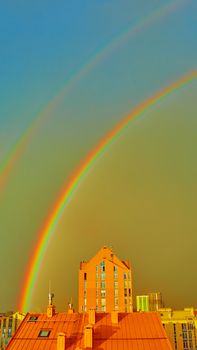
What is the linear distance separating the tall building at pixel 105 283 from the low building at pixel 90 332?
78.0m

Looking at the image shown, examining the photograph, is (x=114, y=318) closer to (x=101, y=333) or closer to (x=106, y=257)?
(x=101, y=333)

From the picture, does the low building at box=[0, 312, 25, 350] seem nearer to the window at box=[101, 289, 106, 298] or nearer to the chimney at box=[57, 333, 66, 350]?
the window at box=[101, 289, 106, 298]

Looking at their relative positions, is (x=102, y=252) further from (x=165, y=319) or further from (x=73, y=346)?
(x=73, y=346)

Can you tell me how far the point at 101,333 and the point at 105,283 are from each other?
8484 centimetres

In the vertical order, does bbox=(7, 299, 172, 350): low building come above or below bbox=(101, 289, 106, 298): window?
below

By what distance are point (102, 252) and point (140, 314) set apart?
82.0 m

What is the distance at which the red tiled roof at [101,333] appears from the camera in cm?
4922

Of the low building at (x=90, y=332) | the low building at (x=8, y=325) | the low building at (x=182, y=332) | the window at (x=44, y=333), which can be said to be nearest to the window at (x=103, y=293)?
the low building at (x=8, y=325)

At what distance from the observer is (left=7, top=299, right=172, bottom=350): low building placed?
1925 inches

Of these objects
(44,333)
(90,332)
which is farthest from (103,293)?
(90,332)

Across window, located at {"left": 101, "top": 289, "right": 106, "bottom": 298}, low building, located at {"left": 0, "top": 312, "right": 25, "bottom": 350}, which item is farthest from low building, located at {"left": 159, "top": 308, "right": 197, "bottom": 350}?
low building, located at {"left": 0, "top": 312, "right": 25, "bottom": 350}

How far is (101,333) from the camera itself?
51.0 metres

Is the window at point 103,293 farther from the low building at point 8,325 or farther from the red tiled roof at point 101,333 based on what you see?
the red tiled roof at point 101,333

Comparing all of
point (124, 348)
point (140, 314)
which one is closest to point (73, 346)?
point (124, 348)
